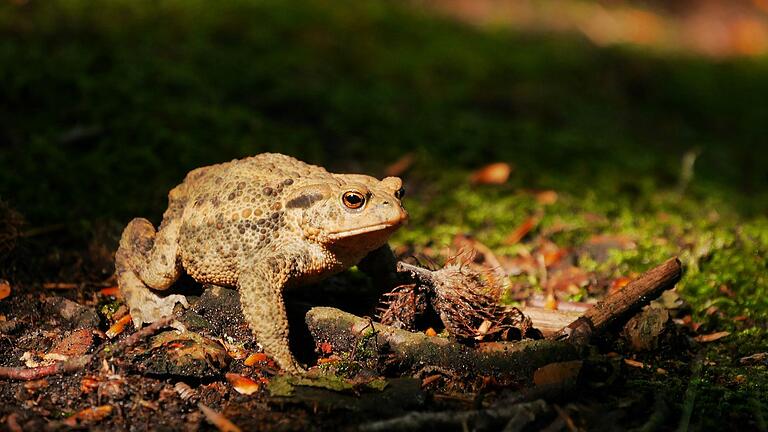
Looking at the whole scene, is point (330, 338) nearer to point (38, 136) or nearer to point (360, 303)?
point (360, 303)

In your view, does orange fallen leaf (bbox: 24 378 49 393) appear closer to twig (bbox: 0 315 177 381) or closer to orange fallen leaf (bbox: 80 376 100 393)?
twig (bbox: 0 315 177 381)

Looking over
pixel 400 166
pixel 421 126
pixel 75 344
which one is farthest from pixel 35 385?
pixel 421 126

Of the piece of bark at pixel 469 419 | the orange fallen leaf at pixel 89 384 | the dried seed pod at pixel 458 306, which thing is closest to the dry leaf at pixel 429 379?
the dried seed pod at pixel 458 306

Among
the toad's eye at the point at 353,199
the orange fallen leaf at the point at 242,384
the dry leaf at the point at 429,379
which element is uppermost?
the toad's eye at the point at 353,199

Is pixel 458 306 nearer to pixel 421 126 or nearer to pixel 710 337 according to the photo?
pixel 710 337

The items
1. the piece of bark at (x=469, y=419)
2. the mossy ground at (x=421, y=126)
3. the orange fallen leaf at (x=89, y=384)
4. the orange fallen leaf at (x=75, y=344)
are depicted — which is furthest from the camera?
the mossy ground at (x=421, y=126)

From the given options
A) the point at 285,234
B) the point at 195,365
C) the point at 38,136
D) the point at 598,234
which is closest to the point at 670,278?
the point at 598,234

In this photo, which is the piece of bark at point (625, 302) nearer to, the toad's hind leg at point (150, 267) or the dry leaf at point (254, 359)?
the dry leaf at point (254, 359)
